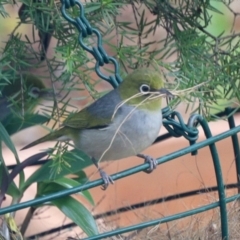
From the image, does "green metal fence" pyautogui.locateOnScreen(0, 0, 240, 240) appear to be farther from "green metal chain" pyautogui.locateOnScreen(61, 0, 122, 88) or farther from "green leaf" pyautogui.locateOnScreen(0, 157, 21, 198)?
"green leaf" pyautogui.locateOnScreen(0, 157, 21, 198)

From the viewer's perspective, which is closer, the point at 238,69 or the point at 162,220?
the point at 162,220

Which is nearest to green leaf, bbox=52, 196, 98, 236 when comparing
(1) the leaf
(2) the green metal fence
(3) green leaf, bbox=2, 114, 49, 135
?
(1) the leaf

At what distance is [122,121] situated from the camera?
90 cm

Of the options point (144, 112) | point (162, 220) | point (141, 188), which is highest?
point (141, 188)

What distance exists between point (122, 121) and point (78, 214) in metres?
0.27

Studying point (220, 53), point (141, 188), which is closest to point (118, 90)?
point (220, 53)

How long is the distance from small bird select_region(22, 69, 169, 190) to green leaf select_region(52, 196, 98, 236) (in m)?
0.15

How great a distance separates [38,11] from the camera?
982 mm

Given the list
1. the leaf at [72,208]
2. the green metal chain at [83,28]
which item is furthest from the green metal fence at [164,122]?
the leaf at [72,208]

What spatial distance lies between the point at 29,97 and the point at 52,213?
680mm

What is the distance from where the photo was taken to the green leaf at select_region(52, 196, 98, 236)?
1.08 meters

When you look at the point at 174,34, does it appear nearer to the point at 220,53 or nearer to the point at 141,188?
the point at 220,53

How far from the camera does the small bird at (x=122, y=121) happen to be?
87 centimetres

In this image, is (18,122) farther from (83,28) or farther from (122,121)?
(83,28)
